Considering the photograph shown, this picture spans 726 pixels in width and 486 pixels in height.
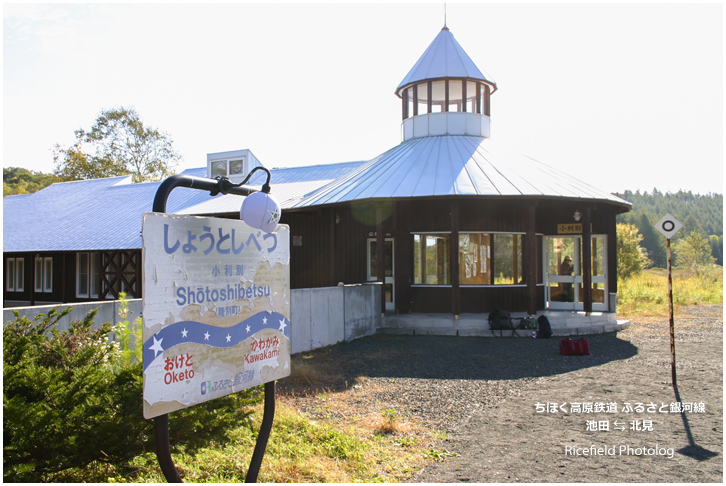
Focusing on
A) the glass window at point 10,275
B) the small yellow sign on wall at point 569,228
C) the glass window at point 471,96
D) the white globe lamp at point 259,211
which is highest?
the glass window at point 471,96

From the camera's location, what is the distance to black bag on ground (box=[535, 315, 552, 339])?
12.5 m

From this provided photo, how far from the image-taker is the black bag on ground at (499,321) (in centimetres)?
1278

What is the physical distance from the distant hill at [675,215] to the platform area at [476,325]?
82481 mm

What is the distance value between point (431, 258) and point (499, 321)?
2853 mm

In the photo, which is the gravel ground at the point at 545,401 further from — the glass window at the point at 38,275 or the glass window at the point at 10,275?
the glass window at the point at 10,275

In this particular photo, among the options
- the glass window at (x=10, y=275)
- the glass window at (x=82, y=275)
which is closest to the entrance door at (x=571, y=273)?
the glass window at (x=82, y=275)

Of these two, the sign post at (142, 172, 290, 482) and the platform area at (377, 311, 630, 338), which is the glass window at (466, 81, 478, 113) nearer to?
the platform area at (377, 311, 630, 338)

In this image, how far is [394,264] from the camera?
15.0 metres

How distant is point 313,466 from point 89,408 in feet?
6.59

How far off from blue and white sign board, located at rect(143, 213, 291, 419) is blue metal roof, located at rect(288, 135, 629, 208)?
9.27 metres

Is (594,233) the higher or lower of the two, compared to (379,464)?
higher

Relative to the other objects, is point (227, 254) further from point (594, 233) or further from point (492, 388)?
point (594, 233)

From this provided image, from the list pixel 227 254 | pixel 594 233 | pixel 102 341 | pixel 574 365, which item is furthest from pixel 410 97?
pixel 227 254

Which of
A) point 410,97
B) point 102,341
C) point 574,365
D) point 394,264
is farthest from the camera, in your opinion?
point 410,97
